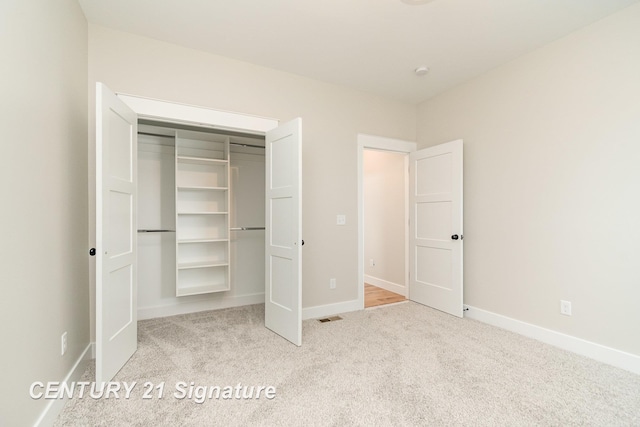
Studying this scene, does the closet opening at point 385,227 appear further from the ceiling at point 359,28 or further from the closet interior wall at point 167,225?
the closet interior wall at point 167,225

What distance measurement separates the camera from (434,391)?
198 cm

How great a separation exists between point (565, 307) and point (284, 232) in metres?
2.63

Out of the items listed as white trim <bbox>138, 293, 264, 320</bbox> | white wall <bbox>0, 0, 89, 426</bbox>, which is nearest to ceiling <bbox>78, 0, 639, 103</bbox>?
white wall <bbox>0, 0, 89, 426</bbox>

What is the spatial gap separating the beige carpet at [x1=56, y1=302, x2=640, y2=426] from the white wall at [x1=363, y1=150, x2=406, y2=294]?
5.10 feet

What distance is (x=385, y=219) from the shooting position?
194 inches

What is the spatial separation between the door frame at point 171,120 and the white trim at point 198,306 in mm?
926

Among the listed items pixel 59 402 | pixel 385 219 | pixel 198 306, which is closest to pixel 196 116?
pixel 198 306

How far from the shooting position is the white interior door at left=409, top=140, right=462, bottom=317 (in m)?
3.51

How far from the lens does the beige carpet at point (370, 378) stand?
5.68 ft

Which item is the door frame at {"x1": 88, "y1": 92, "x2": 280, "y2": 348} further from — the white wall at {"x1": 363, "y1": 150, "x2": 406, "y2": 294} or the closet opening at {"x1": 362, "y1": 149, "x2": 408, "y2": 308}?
the white wall at {"x1": 363, "y1": 150, "x2": 406, "y2": 294}

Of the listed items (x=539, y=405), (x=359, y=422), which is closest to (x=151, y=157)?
(x=359, y=422)

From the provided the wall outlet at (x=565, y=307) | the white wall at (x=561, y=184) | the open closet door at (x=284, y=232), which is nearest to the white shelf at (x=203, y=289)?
the open closet door at (x=284, y=232)

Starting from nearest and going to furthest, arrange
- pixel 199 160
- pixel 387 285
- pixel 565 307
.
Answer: pixel 565 307
pixel 199 160
pixel 387 285

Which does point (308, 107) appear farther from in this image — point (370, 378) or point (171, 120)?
point (370, 378)
